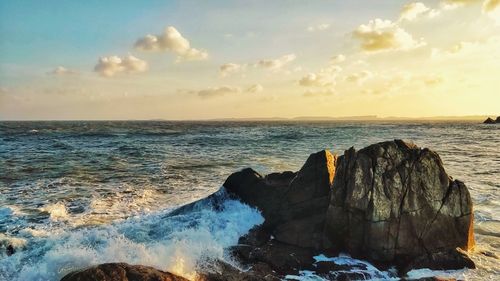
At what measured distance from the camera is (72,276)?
8750mm

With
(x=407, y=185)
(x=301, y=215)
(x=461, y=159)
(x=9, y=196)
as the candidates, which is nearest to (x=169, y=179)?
(x=9, y=196)

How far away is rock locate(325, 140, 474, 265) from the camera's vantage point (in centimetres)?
1195

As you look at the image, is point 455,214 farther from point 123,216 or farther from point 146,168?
point 146,168

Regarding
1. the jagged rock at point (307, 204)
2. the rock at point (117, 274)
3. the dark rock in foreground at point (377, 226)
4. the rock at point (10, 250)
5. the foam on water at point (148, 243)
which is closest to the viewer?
the rock at point (117, 274)

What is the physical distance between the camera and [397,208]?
1225 centimetres

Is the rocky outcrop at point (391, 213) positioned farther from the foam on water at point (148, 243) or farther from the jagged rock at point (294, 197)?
the foam on water at point (148, 243)

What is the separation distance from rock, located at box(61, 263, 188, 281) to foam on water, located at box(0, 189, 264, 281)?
164 centimetres

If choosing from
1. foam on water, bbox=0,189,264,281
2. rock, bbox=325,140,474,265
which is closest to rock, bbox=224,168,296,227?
foam on water, bbox=0,189,264,281

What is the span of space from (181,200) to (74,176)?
1089 centimetres

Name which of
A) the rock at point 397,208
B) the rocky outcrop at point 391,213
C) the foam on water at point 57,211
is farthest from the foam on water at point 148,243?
the rock at point 397,208

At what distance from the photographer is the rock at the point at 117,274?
28.3 ft

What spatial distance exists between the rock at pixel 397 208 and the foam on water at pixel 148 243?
3436 mm

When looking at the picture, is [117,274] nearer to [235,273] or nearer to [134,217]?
[235,273]

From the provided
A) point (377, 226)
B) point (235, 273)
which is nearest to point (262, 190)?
point (377, 226)
